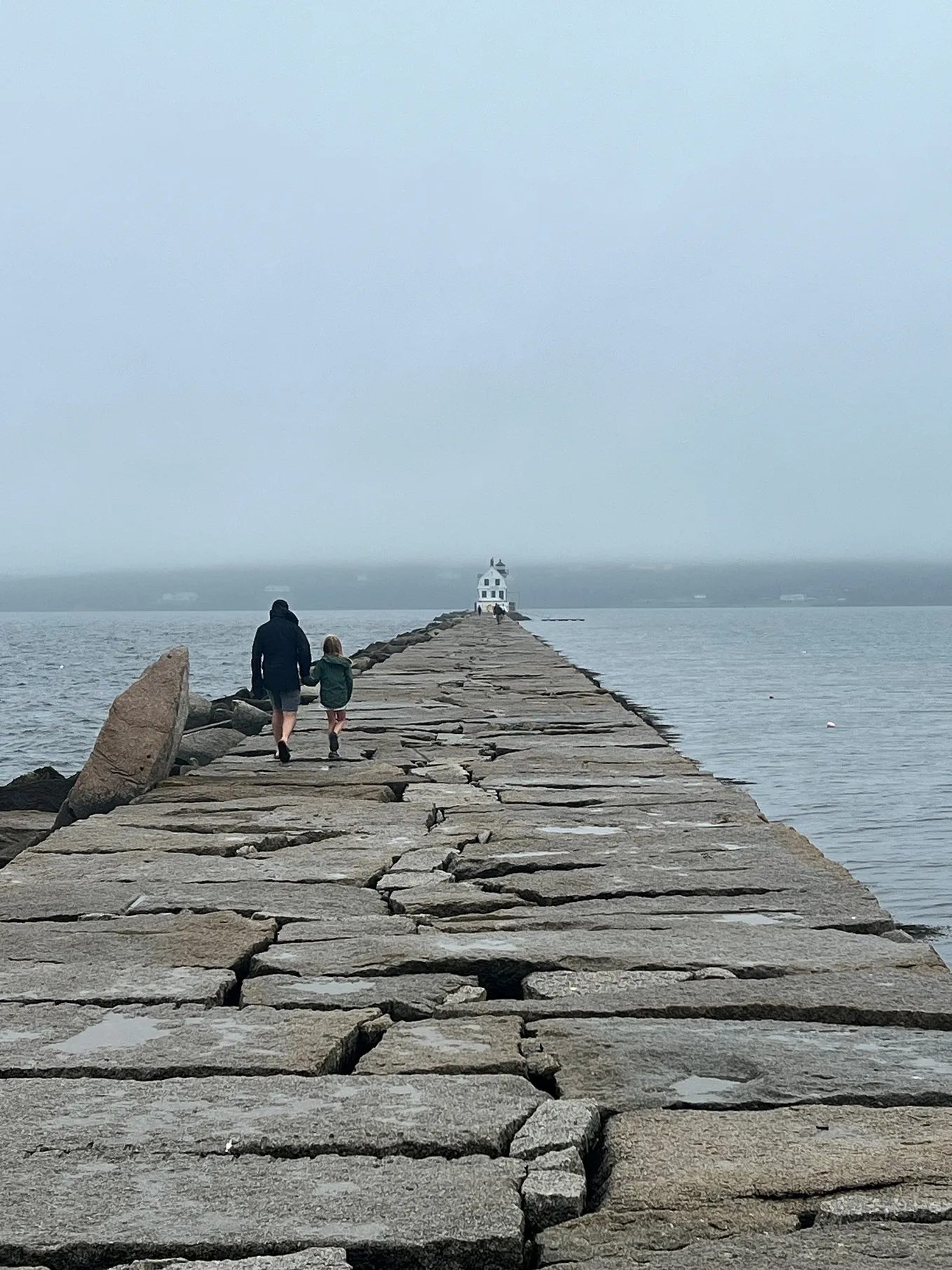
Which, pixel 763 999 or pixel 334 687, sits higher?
pixel 334 687

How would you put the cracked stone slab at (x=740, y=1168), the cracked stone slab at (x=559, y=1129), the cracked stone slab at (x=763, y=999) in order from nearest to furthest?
the cracked stone slab at (x=740, y=1168), the cracked stone slab at (x=559, y=1129), the cracked stone slab at (x=763, y=999)

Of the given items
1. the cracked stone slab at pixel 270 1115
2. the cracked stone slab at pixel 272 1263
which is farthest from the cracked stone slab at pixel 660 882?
the cracked stone slab at pixel 272 1263

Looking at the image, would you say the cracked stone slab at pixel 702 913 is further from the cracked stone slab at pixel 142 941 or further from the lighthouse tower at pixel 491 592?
the lighthouse tower at pixel 491 592

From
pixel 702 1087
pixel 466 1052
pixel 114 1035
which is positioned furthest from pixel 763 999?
pixel 114 1035

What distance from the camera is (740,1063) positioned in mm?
3211

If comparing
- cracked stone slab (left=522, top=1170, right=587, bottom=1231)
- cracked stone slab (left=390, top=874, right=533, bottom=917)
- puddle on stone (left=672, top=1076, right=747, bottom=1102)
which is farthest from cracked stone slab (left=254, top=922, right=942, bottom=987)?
cracked stone slab (left=522, top=1170, right=587, bottom=1231)

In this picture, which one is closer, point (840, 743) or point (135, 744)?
point (135, 744)

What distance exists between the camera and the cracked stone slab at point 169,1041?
3221mm

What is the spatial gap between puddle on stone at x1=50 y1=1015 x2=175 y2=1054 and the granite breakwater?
0.01 m

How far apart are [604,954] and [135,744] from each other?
14.5ft

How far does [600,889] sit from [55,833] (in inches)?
105

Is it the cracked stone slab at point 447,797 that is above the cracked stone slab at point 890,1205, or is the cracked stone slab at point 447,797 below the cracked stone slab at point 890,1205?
below

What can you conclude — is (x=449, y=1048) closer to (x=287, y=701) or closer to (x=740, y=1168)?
(x=740, y=1168)

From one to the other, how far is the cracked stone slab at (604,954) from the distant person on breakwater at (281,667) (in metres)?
5.24
